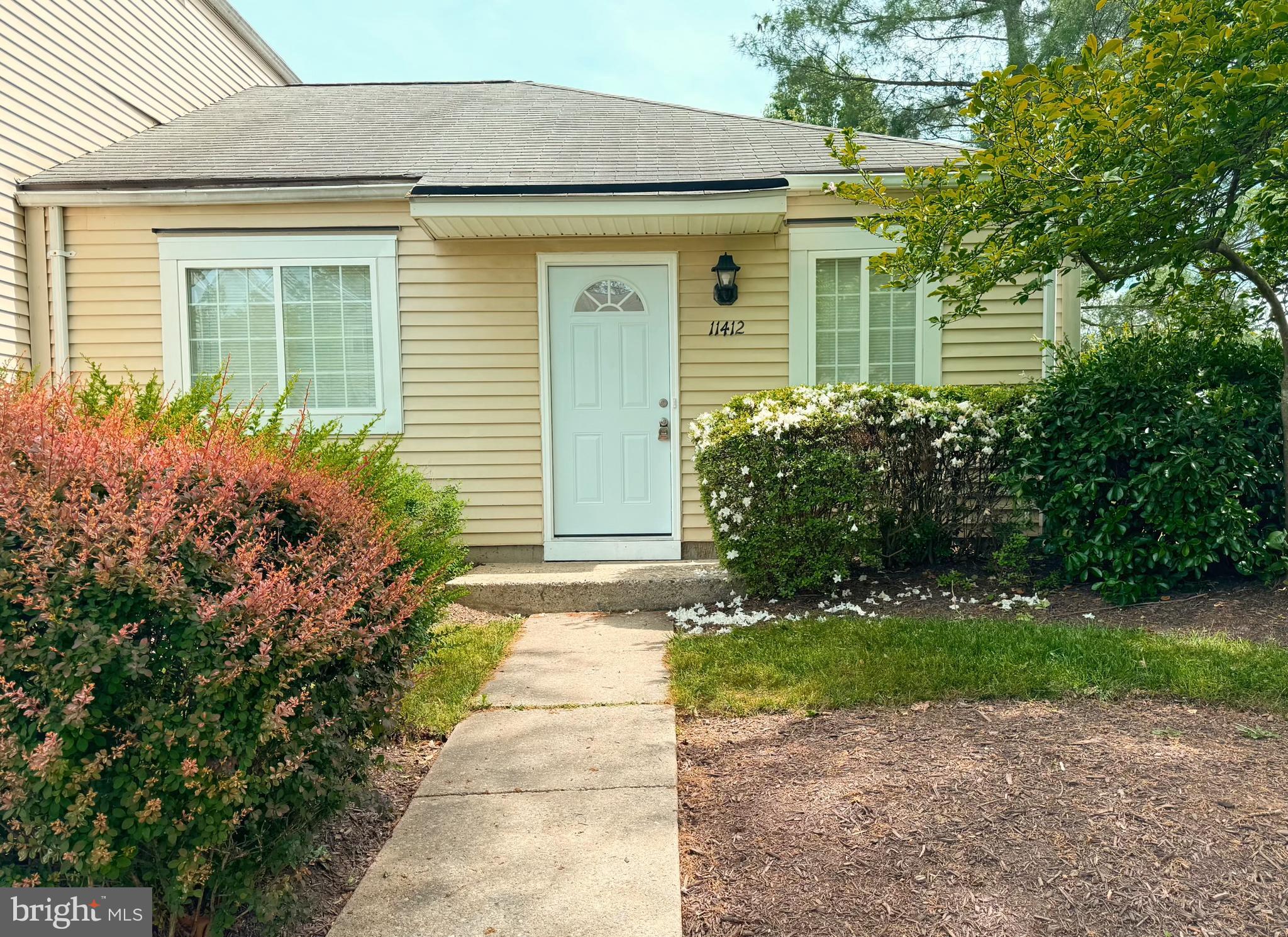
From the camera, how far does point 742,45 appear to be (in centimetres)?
1484

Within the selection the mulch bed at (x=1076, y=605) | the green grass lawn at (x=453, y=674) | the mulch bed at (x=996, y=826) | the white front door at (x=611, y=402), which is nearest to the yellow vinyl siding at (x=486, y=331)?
the white front door at (x=611, y=402)

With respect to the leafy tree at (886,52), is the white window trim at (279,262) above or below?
below

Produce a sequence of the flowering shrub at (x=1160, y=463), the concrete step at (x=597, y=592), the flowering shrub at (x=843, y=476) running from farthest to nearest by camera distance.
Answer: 1. the concrete step at (x=597, y=592)
2. the flowering shrub at (x=843, y=476)
3. the flowering shrub at (x=1160, y=463)

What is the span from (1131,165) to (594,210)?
3.35 metres

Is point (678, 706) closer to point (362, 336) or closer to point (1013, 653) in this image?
point (1013, 653)

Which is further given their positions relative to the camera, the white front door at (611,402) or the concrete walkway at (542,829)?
the white front door at (611,402)

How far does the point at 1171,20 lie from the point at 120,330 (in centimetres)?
713

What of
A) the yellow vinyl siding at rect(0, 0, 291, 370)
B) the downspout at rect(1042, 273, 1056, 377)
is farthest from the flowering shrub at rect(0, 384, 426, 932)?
the downspout at rect(1042, 273, 1056, 377)

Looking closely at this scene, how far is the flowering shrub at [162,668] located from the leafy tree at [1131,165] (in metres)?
3.49

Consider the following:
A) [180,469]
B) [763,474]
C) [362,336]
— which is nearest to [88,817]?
[180,469]

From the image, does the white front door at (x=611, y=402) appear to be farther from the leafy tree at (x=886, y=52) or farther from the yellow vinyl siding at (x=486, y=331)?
the leafy tree at (x=886, y=52)

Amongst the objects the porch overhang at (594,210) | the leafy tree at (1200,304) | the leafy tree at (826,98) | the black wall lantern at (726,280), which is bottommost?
the leafy tree at (1200,304)

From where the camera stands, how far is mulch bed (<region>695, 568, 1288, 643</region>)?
14.1 ft

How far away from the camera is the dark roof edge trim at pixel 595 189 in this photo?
5.85 m
